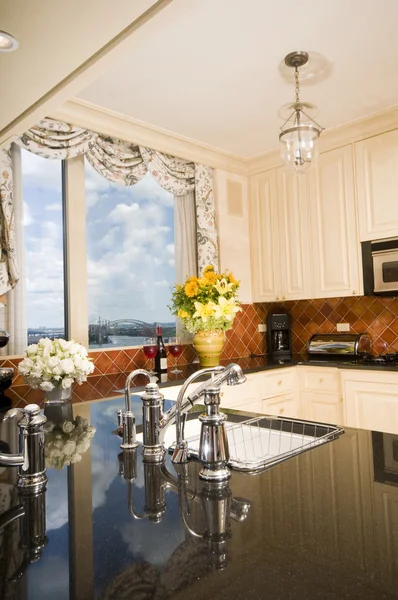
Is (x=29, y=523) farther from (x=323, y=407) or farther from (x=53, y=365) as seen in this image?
(x=323, y=407)

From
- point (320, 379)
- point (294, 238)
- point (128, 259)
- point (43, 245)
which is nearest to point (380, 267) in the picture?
point (294, 238)

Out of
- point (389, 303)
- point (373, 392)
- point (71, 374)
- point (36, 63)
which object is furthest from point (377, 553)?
point (389, 303)

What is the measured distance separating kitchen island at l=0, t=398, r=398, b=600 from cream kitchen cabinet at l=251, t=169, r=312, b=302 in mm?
2534

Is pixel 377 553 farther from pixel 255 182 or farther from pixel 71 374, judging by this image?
pixel 255 182

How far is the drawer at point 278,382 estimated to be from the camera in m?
3.00

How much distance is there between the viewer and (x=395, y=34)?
2.16 metres

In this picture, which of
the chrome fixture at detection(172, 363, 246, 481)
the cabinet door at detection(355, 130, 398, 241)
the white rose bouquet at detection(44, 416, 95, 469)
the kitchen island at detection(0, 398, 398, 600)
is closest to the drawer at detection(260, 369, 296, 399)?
the cabinet door at detection(355, 130, 398, 241)

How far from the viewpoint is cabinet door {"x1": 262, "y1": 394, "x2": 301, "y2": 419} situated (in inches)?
119

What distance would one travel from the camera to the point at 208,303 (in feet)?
9.37

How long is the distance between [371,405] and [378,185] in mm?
1437

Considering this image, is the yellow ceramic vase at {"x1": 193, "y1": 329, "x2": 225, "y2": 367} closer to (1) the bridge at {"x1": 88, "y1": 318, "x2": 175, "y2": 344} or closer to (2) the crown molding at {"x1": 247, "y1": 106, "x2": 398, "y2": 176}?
(1) the bridge at {"x1": 88, "y1": 318, "x2": 175, "y2": 344}

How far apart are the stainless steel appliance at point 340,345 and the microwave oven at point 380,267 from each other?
35 centimetres

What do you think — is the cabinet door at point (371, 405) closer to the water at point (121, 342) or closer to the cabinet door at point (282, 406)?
the cabinet door at point (282, 406)

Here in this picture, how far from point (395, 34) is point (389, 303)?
177cm
